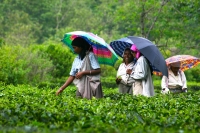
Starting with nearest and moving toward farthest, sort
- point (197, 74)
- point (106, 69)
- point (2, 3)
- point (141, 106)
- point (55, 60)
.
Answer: point (141, 106) → point (55, 60) → point (106, 69) → point (197, 74) → point (2, 3)

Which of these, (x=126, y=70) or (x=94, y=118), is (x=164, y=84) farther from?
(x=94, y=118)

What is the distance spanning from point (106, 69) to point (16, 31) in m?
16.1

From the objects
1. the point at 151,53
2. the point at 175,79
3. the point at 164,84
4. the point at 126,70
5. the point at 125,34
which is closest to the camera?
the point at 151,53

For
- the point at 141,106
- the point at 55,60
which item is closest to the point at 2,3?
the point at 55,60

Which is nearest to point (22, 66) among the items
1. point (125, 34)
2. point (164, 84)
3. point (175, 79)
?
point (175, 79)

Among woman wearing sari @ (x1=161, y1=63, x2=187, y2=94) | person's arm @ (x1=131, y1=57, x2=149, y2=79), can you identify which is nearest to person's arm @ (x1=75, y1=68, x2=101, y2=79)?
person's arm @ (x1=131, y1=57, x2=149, y2=79)

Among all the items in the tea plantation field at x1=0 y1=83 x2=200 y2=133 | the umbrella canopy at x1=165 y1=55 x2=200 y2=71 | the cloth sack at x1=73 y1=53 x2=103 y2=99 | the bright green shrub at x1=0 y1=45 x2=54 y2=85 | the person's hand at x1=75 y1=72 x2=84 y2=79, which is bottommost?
the tea plantation field at x1=0 y1=83 x2=200 y2=133

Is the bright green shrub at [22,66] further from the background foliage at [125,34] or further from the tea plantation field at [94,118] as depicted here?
the tea plantation field at [94,118]

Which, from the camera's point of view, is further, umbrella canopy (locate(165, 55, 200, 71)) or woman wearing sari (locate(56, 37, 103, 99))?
umbrella canopy (locate(165, 55, 200, 71))

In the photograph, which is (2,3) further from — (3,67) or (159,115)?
(159,115)

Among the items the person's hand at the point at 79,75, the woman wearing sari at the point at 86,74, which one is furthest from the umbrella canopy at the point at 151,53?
the person's hand at the point at 79,75

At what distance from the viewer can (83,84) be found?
900cm

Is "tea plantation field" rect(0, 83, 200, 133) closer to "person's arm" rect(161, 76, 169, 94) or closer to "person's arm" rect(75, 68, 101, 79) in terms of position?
"person's arm" rect(75, 68, 101, 79)

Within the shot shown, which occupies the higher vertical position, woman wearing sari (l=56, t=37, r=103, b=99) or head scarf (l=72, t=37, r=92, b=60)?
head scarf (l=72, t=37, r=92, b=60)
